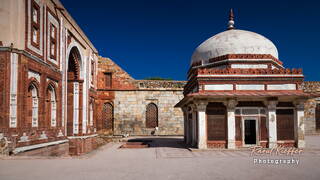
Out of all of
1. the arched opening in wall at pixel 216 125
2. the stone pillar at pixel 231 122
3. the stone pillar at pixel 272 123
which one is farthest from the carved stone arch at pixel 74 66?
the stone pillar at pixel 272 123

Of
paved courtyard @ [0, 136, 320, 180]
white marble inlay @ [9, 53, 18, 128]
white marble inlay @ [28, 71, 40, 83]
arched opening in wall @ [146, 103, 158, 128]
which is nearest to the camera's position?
paved courtyard @ [0, 136, 320, 180]

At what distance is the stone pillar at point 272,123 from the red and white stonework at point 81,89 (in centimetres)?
5

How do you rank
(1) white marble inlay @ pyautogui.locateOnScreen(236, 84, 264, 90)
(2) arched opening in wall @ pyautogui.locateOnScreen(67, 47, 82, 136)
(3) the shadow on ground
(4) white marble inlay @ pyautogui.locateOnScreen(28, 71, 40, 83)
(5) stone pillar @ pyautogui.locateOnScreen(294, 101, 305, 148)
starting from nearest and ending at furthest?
(4) white marble inlay @ pyautogui.locateOnScreen(28, 71, 40, 83)
(5) stone pillar @ pyautogui.locateOnScreen(294, 101, 305, 148)
(1) white marble inlay @ pyautogui.locateOnScreen(236, 84, 264, 90)
(3) the shadow on ground
(2) arched opening in wall @ pyautogui.locateOnScreen(67, 47, 82, 136)

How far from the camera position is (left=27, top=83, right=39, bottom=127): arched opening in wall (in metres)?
12.1

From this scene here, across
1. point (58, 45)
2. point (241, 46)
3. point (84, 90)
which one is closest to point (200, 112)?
point (241, 46)

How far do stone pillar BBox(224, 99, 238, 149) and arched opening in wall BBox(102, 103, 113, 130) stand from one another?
14.5 metres

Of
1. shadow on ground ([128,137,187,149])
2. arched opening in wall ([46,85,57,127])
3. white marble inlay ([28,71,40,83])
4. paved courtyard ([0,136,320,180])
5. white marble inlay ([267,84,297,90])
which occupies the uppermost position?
white marble inlay ([28,71,40,83])

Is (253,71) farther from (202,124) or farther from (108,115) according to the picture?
(108,115)

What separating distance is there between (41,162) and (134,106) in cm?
1709

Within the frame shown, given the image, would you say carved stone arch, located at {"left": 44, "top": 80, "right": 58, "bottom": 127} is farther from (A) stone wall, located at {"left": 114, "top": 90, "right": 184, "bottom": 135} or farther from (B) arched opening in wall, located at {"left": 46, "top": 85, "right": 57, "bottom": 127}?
(A) stone wall, located at {"left": 114, "top": 90, "right": 184, "bottom": 135}

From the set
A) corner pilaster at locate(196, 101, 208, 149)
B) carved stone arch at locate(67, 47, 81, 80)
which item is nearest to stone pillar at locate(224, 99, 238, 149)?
corner pilaster at locate(196, 101, 208, 149)

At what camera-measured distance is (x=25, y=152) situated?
36.6 feet

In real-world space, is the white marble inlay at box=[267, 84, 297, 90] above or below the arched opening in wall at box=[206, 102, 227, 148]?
above

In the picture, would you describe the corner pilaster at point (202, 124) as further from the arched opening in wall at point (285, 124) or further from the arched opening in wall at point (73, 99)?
the arched opening in wall at point (73, 99)
